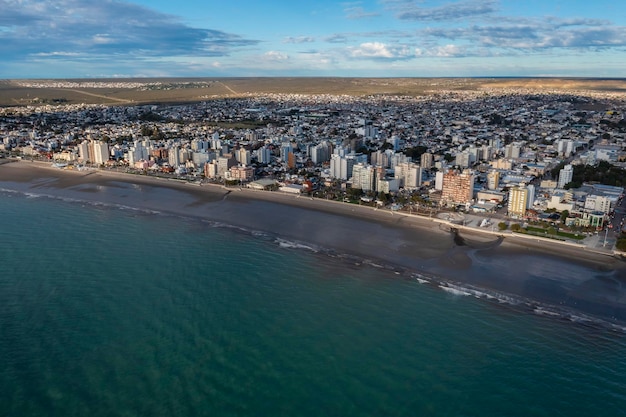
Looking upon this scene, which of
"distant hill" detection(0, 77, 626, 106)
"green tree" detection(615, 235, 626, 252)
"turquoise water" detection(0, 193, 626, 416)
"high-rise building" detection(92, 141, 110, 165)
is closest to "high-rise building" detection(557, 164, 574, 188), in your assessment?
"green tree" detection(615, 235, 626, 252)

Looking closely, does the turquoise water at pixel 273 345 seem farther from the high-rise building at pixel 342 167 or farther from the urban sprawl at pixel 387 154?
the high-rise building at pixel 342 167

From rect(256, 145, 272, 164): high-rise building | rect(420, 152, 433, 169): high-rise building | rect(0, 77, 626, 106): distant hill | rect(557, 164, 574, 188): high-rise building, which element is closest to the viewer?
rect(557, 164, 574, 188): high-rise building

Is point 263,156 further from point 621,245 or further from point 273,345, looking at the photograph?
point 273,345

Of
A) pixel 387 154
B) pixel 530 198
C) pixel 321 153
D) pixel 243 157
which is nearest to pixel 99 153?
pixel 243 157

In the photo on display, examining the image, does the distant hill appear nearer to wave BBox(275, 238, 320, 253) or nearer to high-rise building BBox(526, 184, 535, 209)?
wave BBox(275, 238, 320, 253)

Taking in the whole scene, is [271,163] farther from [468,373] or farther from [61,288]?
[468,373]

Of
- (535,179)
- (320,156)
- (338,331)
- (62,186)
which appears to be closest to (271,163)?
(320,156)
